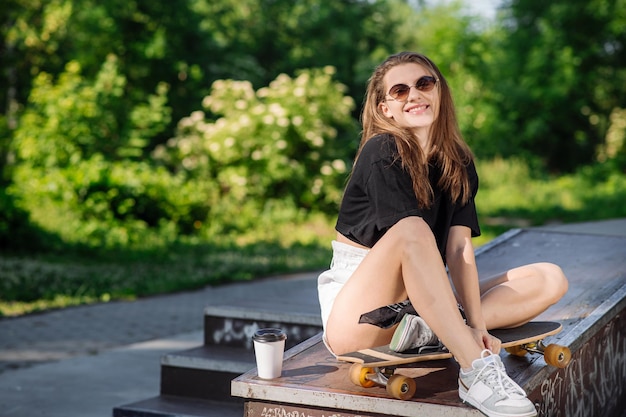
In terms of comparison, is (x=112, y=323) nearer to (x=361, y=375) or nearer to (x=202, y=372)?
(x=202, y=372)

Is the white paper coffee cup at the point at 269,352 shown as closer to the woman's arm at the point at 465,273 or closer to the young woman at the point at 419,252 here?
the young woman at the point at 419,252

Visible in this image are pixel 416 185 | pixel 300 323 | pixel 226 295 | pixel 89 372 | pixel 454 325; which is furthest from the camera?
pixel 226 295

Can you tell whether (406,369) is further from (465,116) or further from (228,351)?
(465,116)

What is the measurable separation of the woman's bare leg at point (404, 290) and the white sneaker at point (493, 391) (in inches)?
2.6

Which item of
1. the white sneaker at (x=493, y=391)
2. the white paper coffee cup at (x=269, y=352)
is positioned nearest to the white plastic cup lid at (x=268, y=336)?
the white paper coffee cup at (x=269, y=352)

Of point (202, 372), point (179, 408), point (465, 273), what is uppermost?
point (465, 273)

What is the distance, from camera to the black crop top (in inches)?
113

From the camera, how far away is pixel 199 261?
31.6 ft

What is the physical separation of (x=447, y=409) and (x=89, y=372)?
3147 mm

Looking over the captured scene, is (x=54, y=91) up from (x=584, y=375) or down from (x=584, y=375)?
up

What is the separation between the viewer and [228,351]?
14.4 ft

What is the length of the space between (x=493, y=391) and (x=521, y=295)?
76 cm

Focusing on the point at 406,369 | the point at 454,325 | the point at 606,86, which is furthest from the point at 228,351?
the point at 606,86

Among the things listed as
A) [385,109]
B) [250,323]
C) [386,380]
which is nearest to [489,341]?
[386,380]
